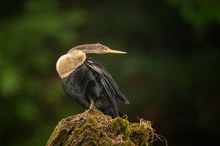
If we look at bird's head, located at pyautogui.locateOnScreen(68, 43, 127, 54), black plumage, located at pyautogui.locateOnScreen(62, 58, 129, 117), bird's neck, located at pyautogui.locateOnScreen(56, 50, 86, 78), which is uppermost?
bird's head, located at pyautogui.locateOnScreen(68, 43, 127, 54)

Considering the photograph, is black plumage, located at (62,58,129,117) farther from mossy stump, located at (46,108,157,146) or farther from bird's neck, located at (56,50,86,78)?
mossy stump, located at (46,108,157,146)

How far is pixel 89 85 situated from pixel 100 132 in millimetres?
1062

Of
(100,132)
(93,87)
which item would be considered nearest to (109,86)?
(93,87)

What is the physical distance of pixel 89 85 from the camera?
490 cm

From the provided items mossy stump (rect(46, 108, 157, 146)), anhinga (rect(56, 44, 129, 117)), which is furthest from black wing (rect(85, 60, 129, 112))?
mossy stump (rect(46, 108, 157, 146))

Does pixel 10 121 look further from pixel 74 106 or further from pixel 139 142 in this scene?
pixel 139 142

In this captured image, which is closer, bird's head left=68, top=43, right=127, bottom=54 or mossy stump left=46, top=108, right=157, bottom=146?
mossy stump left=46, top=108, right=157, bottom=146

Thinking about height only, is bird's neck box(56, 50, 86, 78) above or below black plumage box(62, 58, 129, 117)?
above

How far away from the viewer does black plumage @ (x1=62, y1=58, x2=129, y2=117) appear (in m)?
4.88

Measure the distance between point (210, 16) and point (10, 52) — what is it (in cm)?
267

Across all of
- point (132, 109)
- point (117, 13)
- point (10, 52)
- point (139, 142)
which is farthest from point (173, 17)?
point (139, 142)

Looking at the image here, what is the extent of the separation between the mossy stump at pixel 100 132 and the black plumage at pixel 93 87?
31.5 inches

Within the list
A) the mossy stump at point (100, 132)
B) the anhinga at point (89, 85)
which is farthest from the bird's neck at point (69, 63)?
the mossy stump at point (100, 132)

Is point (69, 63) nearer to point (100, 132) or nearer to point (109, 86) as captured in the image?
point (109, 86)
